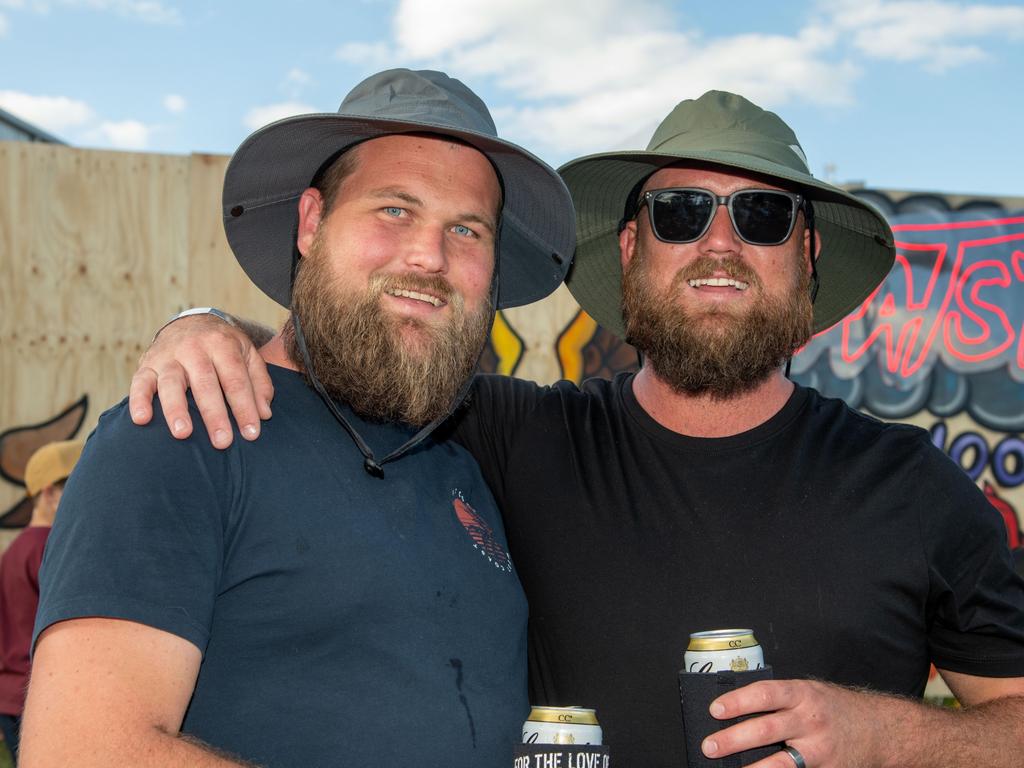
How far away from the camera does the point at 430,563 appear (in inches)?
80.1

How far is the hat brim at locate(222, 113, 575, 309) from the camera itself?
7.86ft

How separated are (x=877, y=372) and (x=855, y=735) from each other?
620 cm

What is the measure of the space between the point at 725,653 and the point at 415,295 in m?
1.14

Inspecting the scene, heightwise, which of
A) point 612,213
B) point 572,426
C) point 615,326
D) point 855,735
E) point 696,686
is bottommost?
point 855,735

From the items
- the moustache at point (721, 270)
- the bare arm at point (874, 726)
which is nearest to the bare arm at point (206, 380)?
the bare arm at point (874, 726)

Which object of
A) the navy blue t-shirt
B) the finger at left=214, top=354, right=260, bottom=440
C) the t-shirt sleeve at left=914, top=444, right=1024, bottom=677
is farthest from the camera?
the t-shirt sleeve at left=914, top=444, right=1024, bottom=677

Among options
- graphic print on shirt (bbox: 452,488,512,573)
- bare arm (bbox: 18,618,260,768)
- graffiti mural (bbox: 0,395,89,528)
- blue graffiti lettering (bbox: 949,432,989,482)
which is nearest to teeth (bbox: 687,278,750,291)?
graphic print on shirt (bbox: 452,488,512,573)

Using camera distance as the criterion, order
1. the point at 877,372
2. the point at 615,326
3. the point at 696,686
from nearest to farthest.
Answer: the point at 696,686, the point at 615,326, the point at 877,372

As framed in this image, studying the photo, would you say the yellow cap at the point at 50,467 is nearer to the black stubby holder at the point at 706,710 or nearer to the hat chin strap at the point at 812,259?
the hat chin strap at the point at 812,259

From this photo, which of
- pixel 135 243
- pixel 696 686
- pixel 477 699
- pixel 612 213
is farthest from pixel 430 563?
pixel 135 243

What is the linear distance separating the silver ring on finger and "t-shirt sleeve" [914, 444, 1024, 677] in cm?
69

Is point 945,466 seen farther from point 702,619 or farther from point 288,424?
point 288,424

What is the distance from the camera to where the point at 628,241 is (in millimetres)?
3064

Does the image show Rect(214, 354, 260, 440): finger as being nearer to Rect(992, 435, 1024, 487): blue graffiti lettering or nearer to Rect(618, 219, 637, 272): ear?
Rect(618, 219, 637, 272): ear
